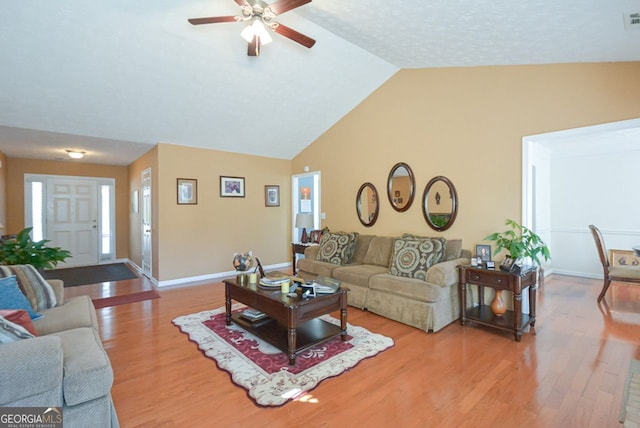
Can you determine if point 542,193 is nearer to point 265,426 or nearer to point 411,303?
point 411,303

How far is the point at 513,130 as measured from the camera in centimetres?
354

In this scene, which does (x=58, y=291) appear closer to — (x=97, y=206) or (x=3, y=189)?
(x=3, y=189)

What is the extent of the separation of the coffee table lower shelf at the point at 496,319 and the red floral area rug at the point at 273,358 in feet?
3.50

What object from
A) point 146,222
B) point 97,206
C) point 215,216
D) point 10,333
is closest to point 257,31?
point 10,333

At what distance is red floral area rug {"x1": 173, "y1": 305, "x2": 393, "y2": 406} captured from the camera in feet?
7.20

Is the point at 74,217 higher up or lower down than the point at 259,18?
lower down

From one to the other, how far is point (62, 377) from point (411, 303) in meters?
2.93

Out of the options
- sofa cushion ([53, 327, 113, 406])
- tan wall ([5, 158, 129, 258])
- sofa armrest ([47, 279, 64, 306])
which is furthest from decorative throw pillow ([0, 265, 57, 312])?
tan wall ([5, 158, 129, 258])

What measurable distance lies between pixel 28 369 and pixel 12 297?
1.16 metres

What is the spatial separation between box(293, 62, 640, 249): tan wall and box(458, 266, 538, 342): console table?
676 millimetres

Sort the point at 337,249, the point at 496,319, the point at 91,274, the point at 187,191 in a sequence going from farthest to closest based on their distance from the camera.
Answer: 1. the point at 91,274
2. the point at 187,191
3. the point at 337,249
4. the point at 496,319

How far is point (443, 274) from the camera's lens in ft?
10.6

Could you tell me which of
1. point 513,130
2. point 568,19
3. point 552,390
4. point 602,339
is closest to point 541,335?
point 602,339

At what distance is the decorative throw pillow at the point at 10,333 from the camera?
1.61 metres
